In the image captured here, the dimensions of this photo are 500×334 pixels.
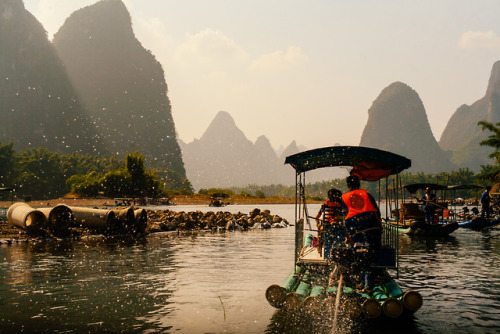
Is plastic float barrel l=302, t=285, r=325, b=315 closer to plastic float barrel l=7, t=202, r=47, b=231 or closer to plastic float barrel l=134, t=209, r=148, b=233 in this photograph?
plastic float barrel l=7, t=202, r=47, b=231

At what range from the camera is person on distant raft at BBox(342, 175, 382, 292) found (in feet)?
29.2

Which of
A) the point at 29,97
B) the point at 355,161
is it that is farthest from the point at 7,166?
the point at 29,97

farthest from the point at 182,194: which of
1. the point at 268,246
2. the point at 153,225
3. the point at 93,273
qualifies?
the point at 93,273

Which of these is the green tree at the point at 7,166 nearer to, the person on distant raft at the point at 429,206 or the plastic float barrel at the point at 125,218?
the plastic float barrel at the point at 125,218

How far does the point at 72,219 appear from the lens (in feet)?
90.3

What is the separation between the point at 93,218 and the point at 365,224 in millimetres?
22297

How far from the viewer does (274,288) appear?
8.99 metres

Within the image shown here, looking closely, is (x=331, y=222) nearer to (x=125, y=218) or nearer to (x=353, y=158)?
(x=353, y=158)

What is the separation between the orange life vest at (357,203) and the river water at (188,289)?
223cm

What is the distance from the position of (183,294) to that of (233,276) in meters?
3.15

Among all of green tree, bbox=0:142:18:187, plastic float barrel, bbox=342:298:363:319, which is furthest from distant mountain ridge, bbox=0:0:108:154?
Answer: plastic float barrel, bbox=342:298:363:319

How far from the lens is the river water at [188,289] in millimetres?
9281

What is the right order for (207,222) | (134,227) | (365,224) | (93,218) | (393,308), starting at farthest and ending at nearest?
(207,222)
(134,227)
(93,218)
(365,224)
(393,308)

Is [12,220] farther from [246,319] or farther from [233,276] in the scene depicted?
[246,319]
